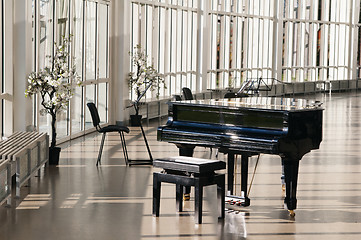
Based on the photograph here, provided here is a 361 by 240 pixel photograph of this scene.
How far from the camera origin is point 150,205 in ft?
22.5

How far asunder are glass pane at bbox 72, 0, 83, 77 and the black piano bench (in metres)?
5.88

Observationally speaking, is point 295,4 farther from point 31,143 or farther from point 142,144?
point 31,143

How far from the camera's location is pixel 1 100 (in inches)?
354

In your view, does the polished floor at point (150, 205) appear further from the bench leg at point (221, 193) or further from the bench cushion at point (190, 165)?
the bench cushion at point (190, 165)

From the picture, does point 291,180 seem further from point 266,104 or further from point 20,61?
point 20,61

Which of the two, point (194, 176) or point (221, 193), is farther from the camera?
point (221, 193)

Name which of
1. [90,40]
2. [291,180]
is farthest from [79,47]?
[291,180]

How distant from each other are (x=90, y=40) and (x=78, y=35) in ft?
2.22

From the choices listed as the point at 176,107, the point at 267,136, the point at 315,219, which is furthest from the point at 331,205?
the point at 176,107

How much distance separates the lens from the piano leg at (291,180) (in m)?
6.33

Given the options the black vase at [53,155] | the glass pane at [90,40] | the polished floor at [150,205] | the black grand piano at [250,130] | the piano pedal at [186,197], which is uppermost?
the glass pane at [90,40]

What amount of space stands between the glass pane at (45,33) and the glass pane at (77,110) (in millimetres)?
1372

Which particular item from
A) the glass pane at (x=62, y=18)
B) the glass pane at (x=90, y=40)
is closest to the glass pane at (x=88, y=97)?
the glass pane at (x=90, y=40)

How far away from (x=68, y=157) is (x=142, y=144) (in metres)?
1.86
